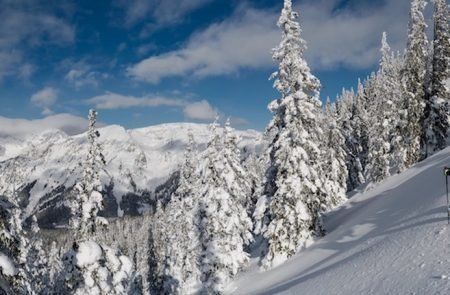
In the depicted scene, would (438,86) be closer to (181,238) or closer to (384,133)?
(384,133)

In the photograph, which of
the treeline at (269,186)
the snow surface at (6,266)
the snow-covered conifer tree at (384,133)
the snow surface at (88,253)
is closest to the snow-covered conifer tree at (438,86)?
the treeline at (269,186)

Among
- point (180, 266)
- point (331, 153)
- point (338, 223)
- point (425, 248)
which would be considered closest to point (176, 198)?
point (180, 266)

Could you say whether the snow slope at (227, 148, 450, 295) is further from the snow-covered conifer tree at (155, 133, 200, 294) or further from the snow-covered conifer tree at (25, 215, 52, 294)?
the snow-covered conifer tree at (25, 215, 52, 294)

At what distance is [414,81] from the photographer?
44062mm

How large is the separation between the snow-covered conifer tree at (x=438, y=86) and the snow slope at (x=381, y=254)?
53.3ft

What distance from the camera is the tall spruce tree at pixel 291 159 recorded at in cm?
3092

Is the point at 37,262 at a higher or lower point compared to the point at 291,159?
lower

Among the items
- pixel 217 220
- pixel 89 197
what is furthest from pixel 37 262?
pixel 89 197

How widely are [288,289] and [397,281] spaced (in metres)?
7.95

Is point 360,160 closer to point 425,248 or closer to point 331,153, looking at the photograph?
point 331,153

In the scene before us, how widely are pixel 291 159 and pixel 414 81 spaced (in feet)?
65.4

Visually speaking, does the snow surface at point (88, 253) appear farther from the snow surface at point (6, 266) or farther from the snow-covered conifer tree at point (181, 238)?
the snow-covered conifer tree at point (181, 238)

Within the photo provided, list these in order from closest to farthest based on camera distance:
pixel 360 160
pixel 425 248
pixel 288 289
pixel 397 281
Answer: pixel 397 281, pixel 425 248, pixel 288 289, pixel 360 160

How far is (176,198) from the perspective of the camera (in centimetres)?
6053
